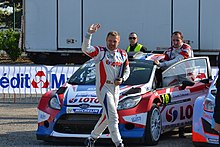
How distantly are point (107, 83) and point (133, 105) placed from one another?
36.5 inches

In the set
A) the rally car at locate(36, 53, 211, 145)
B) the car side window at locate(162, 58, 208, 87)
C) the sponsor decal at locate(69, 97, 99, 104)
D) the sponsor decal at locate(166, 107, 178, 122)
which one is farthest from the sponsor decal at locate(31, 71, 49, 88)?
Answer: the sponsor decal at locate(69, 97, 99, 104)

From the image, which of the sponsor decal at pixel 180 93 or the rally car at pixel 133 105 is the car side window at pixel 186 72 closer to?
the rally car at pixel 133 105

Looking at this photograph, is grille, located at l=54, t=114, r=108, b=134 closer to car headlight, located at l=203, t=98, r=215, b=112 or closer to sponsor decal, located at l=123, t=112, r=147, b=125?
sponsor decal, located at l=123, t=112, r=147, b=125

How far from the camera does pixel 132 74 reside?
10.5m

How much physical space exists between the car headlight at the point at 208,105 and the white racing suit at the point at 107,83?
1.16 m

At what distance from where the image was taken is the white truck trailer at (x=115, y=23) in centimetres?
2128

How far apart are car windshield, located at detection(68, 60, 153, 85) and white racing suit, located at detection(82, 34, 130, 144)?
1.36m

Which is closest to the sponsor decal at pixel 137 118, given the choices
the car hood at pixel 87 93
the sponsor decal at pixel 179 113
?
the car hood at pixel 87 93

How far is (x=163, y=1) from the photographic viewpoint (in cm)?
2172

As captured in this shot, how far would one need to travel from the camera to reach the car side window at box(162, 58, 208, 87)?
35.5ft

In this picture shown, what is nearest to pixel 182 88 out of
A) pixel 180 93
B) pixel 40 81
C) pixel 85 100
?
pixel 180 93

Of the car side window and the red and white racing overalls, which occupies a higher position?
the red and white racing overalls

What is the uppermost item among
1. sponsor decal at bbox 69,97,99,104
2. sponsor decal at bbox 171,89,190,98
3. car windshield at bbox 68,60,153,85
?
car windshield at bbox 68,60,153,85

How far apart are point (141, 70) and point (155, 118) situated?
1.09 meters
